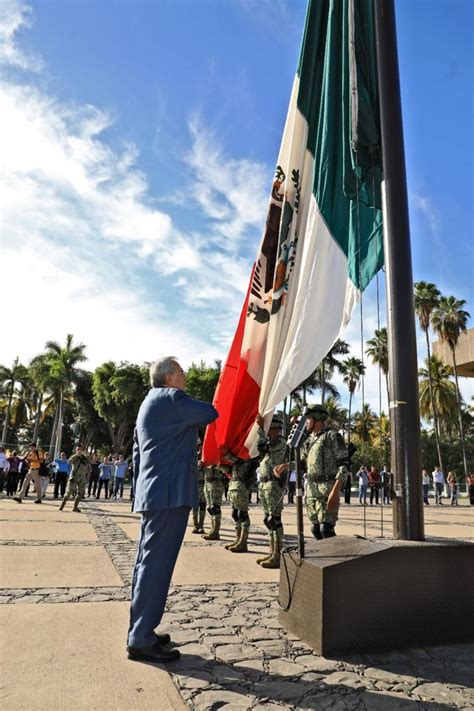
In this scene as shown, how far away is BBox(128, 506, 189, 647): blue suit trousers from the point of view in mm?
3182

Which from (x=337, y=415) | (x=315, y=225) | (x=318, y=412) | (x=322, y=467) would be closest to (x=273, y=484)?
Result: (x=322, y=467)

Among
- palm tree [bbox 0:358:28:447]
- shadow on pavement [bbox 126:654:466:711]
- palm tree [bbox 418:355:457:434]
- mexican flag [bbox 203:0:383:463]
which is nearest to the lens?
shadow on pavement [bbox 126:654:466:711]

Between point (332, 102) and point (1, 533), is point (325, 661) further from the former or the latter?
point (1, 533)

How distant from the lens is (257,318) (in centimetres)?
540

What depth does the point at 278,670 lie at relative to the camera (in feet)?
9.96

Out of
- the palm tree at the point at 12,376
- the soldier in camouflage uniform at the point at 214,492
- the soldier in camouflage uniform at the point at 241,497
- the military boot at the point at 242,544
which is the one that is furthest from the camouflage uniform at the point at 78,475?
the palm tree at the point at 12,376

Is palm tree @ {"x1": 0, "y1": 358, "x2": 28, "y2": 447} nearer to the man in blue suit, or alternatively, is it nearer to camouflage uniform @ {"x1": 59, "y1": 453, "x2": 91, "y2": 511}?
camouflage uniform @ {"x1": 59, "y1": 453, "x2": 91, "y2": 511}

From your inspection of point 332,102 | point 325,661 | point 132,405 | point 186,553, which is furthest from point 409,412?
point 132,405

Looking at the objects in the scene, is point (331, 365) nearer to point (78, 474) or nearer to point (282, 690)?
point (78, 474)

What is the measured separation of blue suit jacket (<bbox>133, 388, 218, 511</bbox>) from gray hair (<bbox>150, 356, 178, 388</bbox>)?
0.12m

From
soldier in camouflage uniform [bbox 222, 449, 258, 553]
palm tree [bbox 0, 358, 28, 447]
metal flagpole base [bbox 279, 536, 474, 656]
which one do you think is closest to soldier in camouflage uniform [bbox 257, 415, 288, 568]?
soldier in camouflage uniform [bbox 222, 449, 258, 553]

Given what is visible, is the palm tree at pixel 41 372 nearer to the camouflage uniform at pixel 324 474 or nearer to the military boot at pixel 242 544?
the military boot at pixel 242 544

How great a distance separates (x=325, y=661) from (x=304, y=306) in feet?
9.30

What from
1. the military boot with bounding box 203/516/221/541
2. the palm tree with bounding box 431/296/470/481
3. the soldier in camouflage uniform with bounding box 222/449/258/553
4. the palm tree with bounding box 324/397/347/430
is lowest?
the military boot with bounding box 203/516/221/541
